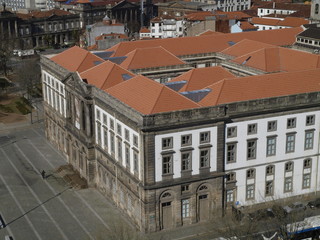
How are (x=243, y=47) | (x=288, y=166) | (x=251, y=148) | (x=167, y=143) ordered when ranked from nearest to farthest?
(x=167, y=143), (x=251, y=148), (x=288, y=166), (x=243, y=47)

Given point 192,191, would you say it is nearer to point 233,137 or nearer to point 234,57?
point 233,137

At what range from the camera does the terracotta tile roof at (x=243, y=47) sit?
350ft

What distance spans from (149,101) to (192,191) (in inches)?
514

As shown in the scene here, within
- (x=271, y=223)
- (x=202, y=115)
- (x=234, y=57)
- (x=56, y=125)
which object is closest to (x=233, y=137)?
(x=202, y=115)

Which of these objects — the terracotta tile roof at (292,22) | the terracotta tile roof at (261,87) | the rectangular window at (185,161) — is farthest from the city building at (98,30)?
the rectangular window at (185,161)

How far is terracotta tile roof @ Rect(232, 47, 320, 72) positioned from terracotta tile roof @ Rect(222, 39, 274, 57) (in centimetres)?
561

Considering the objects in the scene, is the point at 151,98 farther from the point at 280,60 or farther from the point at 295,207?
the point at 280,60

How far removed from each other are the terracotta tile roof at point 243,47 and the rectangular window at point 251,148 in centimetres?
3243

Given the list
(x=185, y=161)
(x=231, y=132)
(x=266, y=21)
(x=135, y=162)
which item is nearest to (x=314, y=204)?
(x=231, y=132)

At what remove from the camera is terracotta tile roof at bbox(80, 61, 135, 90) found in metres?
87.4

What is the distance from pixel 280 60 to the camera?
9950cm

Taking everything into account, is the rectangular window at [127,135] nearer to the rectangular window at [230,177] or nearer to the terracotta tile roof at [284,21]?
the rectangular window at [230,177]

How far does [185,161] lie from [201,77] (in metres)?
19.2

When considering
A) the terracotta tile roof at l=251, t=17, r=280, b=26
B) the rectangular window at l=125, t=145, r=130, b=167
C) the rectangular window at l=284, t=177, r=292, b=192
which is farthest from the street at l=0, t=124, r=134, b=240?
the terracotta tile roof at l=251, t=17, r=280, b=26
